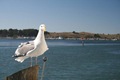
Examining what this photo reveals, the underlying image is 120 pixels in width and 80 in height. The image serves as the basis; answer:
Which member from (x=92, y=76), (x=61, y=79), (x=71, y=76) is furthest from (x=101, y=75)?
(x=61, y=79)

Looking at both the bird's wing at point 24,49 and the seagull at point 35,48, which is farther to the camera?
the bird's wing at point 24,49

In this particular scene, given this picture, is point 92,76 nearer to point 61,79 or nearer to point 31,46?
point 61,79

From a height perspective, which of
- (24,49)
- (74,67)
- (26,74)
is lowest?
(74,67)

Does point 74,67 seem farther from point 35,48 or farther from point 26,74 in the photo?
point 26,74

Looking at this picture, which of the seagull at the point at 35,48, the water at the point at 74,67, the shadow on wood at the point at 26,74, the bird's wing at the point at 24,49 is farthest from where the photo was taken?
the water at the point at 74,67

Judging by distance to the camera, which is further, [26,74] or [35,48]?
[35,48]

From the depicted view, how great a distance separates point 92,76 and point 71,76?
6.53 feet

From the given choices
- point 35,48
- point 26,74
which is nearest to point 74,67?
point 35,48

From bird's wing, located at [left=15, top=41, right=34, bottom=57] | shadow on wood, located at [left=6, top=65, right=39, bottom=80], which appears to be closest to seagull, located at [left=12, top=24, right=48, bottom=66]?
bird's wing, located at [left=15, top=41, right=34, bottom=57]

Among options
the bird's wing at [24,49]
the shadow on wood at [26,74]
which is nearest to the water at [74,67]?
the bird's wing at [24,49]

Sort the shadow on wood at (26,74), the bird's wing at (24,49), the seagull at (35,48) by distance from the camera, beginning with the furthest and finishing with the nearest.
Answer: the bird's wing at (24,49) → the seagull at (35,48) → the shadow on wood at (26,74)

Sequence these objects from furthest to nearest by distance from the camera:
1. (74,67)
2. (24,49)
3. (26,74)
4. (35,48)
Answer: (74,67)
(24,49)
(35,48)
(26,74)

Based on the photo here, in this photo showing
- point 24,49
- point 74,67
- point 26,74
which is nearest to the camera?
point 26,74

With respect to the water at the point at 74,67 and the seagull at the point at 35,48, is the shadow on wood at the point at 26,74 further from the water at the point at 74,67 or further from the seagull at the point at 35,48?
the water at the point at 74,67
